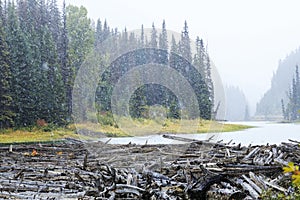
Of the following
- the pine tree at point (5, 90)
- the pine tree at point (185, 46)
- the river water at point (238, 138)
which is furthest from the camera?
the pine tree at point (185, 46)

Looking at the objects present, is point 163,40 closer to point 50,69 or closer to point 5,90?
point 50,69

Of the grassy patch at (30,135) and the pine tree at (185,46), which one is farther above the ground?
the pine tree at (185,46)

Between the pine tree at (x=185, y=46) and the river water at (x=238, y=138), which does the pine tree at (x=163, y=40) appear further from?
the river water at (x=238, y=138)

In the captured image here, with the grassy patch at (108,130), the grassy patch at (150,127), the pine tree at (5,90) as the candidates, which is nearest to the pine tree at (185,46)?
the grassy patch at (108,130)

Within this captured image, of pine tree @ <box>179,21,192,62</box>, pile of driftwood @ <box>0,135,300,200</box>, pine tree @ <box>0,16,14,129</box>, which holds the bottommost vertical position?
pile of driftwood @ <box>0,135,300,200</box>

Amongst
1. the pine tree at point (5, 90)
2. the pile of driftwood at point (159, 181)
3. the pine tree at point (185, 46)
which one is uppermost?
the pine tree at point (185, 46)

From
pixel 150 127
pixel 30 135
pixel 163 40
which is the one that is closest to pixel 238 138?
pixel 150 127

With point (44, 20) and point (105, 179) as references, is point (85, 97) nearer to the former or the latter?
point (44, 20)

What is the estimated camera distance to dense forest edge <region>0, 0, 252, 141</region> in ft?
133

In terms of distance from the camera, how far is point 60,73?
4706 centimetres

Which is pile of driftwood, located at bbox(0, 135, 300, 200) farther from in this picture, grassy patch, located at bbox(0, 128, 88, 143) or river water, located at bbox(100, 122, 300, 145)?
grassy patch, located at bbox(0, 128, 88, 143)

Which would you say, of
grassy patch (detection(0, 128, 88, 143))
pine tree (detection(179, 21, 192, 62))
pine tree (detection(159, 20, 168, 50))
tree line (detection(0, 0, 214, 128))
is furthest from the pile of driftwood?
pine tree (detection(159, 20, 168, 50))

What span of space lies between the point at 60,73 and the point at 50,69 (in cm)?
171

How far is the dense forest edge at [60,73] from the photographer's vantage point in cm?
4059
